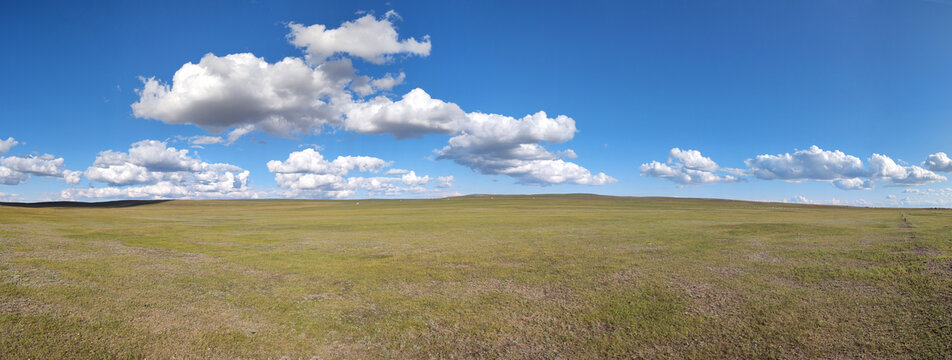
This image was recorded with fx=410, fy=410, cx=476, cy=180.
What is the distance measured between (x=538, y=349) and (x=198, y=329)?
26.5ft

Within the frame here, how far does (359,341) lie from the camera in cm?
948

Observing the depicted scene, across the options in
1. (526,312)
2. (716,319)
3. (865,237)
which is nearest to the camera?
(716,319)

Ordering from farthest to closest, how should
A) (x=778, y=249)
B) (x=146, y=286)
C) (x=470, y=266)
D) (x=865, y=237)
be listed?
(x=865, y=237) → (x=778, y=249) → (x=470, y=266) → (x=146, y=286)

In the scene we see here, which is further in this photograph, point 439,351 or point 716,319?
point 716,319

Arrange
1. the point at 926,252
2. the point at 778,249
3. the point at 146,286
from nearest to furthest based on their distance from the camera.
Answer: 1. the point at 146,286
2. the point at 926,252
3. the point at 778,249

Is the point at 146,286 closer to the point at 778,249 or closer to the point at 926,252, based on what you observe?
the point at 778,249

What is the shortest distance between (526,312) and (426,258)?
381 inches

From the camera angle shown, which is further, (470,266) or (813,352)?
(470,266)

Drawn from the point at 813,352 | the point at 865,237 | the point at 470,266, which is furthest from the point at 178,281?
the point at 865,237

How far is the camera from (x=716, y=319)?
419 inches

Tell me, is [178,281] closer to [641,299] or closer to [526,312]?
[526,312]

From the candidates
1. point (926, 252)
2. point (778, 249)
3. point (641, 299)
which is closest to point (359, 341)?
point (641, 299)

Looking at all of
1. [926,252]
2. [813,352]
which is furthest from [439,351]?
[926,252]

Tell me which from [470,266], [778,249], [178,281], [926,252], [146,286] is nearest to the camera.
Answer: [146,286]
